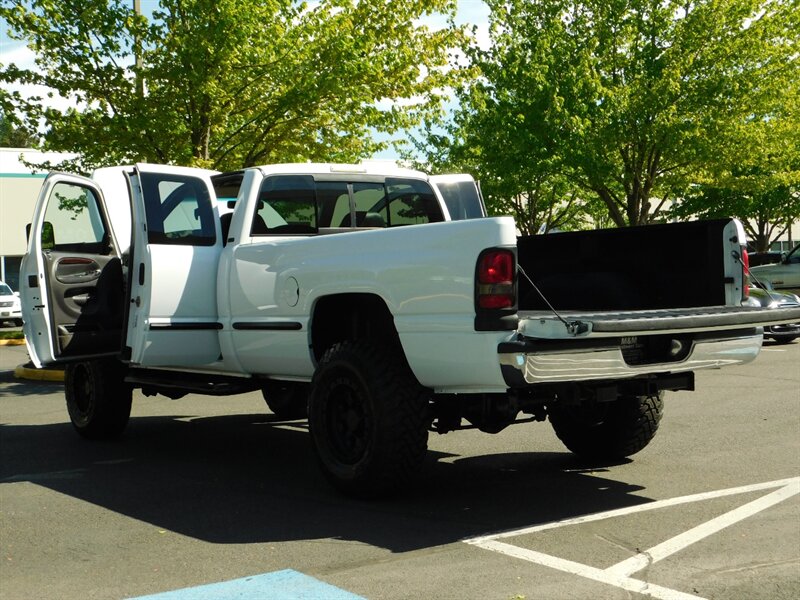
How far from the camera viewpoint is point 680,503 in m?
6.16

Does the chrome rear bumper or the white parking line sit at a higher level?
the chrome rear bumper

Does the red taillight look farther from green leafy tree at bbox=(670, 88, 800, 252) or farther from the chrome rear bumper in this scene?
green leafy tree at bbox=(670, 88, 800, 252)

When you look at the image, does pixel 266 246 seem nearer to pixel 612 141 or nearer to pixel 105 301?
pixel 105 301

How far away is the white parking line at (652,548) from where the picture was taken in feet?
15.0

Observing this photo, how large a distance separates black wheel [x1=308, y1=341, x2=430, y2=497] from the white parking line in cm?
83

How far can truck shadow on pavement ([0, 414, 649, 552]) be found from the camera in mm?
5707

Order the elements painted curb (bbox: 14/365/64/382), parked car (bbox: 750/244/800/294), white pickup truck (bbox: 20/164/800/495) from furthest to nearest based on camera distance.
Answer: parked car (bbox: 750/244/800/294), painted curb (bbox: 14/365/64/382), white pickup truck (bbox: 20/164/800/495)

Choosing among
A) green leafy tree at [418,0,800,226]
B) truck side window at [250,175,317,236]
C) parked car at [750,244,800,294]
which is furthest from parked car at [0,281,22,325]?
truck side window at [250,175,317,236]

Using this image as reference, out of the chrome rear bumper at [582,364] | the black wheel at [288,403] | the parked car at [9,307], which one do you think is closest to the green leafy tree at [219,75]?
the black wheel at [288,403]

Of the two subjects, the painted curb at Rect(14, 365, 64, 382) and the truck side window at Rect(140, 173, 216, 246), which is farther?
the painted curb at Rect(14, 365, 64, 382)

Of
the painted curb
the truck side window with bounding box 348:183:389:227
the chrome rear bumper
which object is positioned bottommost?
the painted curb

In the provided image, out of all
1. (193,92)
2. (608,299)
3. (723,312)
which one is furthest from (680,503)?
(193,92)

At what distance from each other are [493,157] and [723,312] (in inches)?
921

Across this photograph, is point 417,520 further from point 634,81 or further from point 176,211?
point 634,81
